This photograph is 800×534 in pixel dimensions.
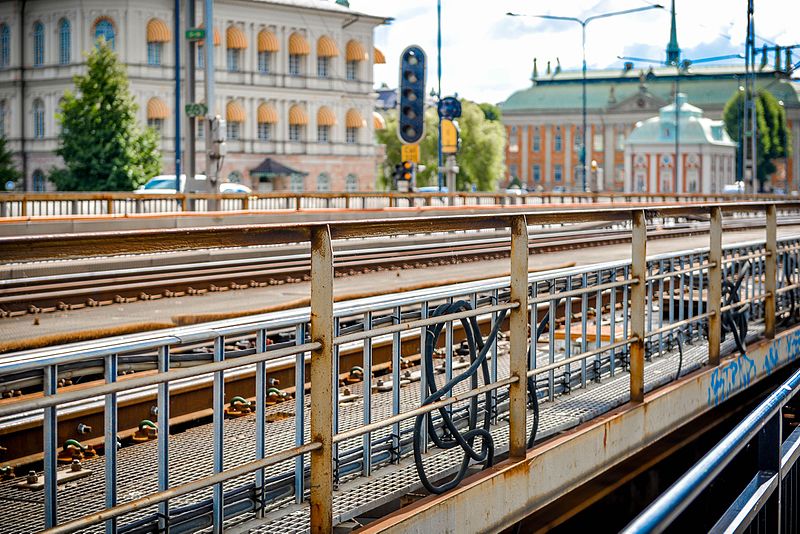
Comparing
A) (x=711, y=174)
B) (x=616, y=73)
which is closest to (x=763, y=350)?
(x=711, y=174)

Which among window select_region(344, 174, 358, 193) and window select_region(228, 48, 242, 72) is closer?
window select_region(228, 48, 242, 72)

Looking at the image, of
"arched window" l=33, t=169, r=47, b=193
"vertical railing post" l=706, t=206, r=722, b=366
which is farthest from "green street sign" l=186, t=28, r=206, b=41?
"arched window" l=33, t=169, r=47, b=193

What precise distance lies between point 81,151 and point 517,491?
5958 centimetres

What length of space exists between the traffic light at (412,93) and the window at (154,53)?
2082 inches

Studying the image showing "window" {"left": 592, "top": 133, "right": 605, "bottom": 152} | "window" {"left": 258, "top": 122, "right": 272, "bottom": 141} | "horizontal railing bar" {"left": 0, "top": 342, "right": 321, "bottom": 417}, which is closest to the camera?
"horizontal railing bar" {"left": 0, "top": 342, "right": 321, "bottom": 417}

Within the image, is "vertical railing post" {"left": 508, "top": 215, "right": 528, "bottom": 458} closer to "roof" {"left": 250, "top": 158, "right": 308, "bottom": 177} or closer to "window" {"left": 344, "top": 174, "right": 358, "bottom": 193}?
"roof" {"left": 250, "top": 158, "right": 308, "bottom": 177}

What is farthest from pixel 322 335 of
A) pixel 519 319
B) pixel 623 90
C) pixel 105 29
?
pixel 623 90

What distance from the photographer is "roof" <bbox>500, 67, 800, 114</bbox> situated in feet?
517

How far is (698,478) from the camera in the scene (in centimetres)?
312

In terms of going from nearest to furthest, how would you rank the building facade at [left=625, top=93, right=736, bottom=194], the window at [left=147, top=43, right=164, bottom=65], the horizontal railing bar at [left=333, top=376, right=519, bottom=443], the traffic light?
1. the horizontal railing bar at [left=333, top=376, right=519, bottom=443]
2. the traffic light
3. the window at [left=147, top=43, right=164, bottom=65]
4. the building facade at [left=625, top=93, right=736, bottom=194]

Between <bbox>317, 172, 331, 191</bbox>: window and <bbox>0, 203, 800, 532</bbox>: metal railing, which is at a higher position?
<bbox>317, 172, 331, 191</bbox>: window

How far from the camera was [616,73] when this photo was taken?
563ft

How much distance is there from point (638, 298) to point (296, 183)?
8100 centimetres

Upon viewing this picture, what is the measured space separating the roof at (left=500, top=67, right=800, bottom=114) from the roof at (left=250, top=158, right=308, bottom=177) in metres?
78.7
